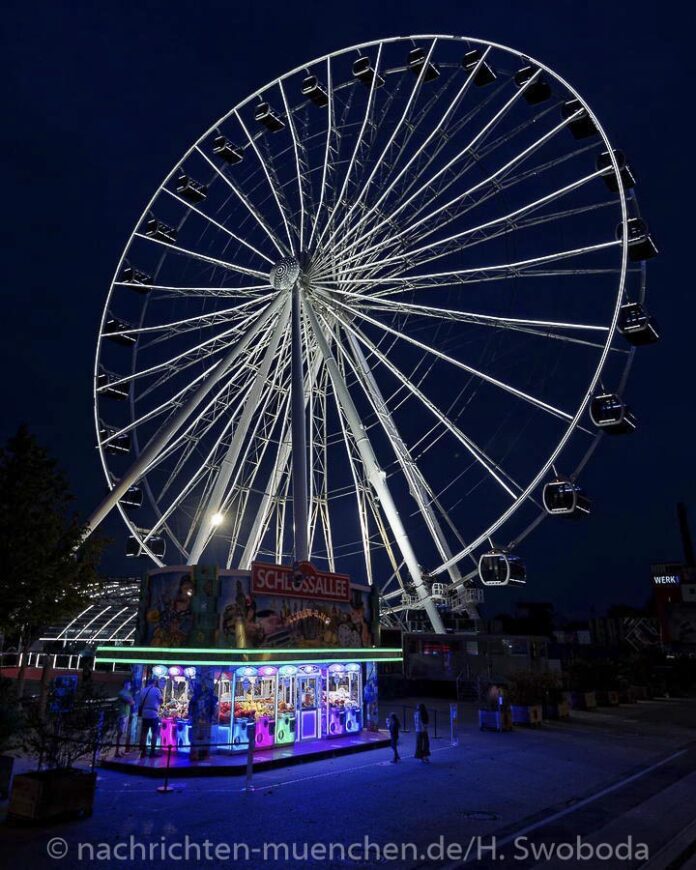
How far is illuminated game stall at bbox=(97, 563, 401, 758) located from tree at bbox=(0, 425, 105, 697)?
1.85 meters

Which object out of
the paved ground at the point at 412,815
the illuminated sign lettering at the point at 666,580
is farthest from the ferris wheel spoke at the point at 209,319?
the illuminated sign lettering at the point at 666,580

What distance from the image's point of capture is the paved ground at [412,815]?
8250mm

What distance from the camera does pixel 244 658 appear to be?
15.6 metres

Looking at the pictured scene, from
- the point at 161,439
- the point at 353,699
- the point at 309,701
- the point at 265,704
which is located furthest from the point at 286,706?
the point at 161,439

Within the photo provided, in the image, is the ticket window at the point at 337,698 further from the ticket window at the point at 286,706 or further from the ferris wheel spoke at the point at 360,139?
the ferris wheel spoke at the point at 360,139

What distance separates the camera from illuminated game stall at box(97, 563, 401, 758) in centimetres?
1533

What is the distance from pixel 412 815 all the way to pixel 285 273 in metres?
18.3

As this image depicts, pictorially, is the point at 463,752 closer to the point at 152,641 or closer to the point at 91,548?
the point at 152,641

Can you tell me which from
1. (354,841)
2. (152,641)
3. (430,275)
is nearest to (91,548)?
(152,641)

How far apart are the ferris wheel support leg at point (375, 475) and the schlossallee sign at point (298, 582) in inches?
116

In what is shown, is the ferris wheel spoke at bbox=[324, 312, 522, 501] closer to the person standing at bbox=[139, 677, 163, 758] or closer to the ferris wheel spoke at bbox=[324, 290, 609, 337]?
the ferris wheel spoke at bbox=[324, 290, 609, 337]

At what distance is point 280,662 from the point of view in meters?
16.5

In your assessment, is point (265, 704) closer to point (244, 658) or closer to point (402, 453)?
point (244, 658)

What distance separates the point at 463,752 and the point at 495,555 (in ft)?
19.0
